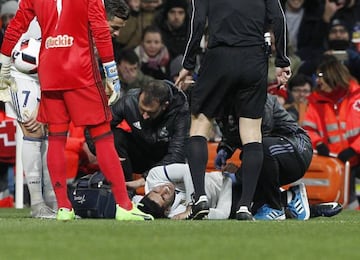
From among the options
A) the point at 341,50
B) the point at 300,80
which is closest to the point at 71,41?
the point at 300,80

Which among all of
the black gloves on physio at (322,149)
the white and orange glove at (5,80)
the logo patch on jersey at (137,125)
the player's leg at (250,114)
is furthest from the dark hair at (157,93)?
the black gloves on physio at (322,149)

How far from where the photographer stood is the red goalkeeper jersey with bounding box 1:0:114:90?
9398 millimetres

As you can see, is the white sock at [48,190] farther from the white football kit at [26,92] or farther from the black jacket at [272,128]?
the black jacket at [272,128]

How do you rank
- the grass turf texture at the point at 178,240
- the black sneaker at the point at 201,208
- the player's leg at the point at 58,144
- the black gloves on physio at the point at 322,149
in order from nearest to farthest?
1. the grass turf texture at the point at 178,240
2. the player's leg at the point at 58,144
3. the black sneaker at the point at 201,208
4. the black gloves on physio at the point at 322,149

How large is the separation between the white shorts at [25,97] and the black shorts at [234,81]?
62.1 inches

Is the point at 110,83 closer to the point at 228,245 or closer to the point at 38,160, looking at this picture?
the point at 38,160

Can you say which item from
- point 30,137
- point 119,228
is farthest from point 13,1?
point 119,228

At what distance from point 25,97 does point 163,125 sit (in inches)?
59.3

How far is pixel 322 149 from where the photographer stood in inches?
563

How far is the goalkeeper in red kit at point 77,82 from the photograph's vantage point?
9461 mm

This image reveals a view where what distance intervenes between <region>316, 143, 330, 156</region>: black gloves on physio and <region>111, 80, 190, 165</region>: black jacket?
270 centimetres

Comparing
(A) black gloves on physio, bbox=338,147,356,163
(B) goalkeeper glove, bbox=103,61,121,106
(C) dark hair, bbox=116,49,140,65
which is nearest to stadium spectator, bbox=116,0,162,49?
(C) dark hair, bbox=116,49,140,65

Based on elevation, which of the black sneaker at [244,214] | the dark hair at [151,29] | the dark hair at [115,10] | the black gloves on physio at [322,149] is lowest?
the black gloves on physio at [322,149]

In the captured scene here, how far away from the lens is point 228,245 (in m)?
7.39
